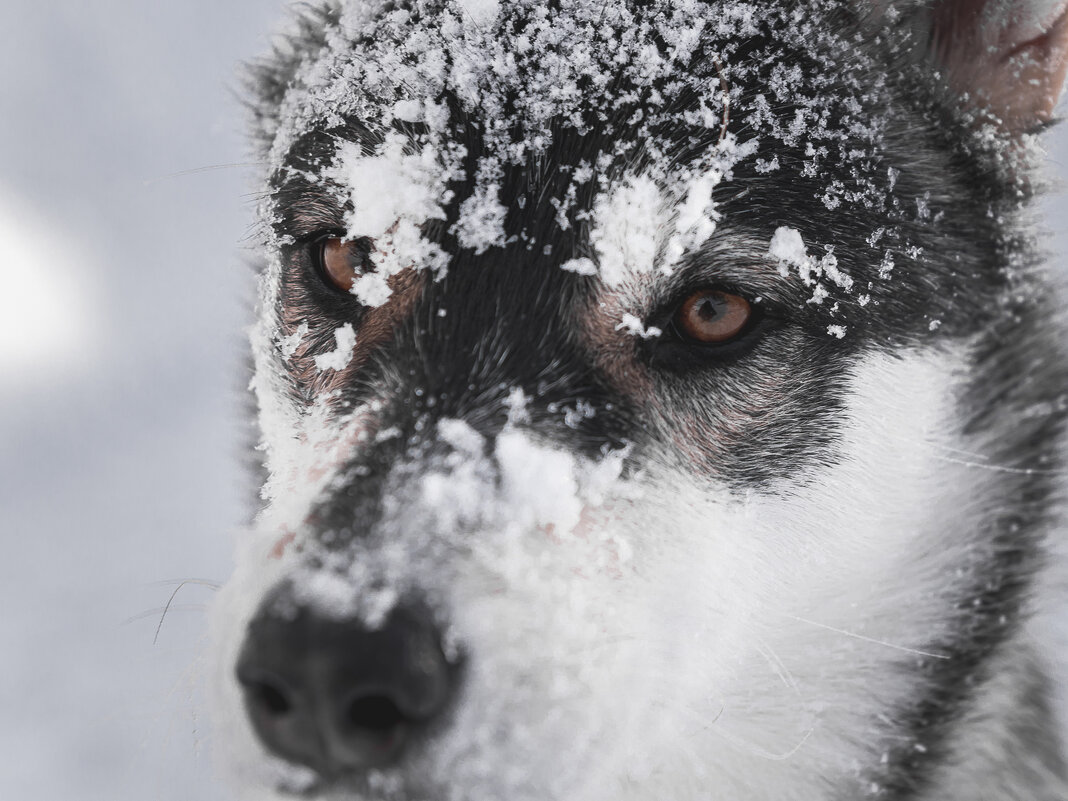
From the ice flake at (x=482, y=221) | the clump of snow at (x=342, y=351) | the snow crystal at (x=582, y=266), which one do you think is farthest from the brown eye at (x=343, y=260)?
the snow crystal at (x=582, y=266)

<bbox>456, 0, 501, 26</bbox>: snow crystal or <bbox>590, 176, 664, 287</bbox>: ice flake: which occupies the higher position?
<bbox>456, 0, 501, 26</bbox>: snow crystal

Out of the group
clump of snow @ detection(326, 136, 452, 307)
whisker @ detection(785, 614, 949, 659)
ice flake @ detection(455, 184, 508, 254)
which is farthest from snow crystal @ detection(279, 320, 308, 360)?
whisker @ detection(785, 614, 949, 659)

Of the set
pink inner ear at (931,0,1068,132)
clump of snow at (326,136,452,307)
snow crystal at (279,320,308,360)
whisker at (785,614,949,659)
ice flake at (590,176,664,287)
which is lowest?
snow crystal at (279,320,308,360)

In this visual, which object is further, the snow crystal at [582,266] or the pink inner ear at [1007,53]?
the pink inner ear at [1007,53]

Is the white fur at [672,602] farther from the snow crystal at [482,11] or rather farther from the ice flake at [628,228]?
the snow crystal at [482,11]

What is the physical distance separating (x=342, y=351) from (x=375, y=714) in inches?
34.2

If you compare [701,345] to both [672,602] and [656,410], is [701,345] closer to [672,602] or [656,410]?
[656,410]

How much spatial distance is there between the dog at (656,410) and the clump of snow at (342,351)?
12mm

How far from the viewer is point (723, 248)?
1760mm

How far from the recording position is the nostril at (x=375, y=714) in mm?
1240

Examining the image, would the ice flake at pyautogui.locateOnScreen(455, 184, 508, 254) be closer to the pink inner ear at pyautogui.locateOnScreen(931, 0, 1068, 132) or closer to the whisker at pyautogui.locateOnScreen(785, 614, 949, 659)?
the whisker at pyautogui.locateOnScreen(785, 614, 949, 659)

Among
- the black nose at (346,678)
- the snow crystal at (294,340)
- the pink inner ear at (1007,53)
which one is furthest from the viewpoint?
the snow crystal at (294,340)

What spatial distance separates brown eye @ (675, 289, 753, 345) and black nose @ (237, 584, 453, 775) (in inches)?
34.3

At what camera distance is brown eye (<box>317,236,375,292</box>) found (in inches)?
77.1
